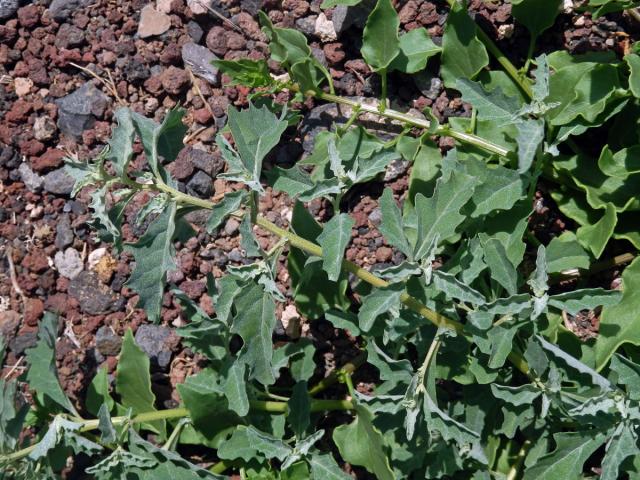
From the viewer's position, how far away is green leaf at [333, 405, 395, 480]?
3.57 meters

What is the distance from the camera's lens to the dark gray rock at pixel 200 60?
442 centimetres

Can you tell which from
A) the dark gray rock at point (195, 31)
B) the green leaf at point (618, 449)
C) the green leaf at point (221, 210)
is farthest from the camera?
the dark gray rock at point (195, 31)

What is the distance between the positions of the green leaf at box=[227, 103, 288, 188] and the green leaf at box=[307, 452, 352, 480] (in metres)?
1.32

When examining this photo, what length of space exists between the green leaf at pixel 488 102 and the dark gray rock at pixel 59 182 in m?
2.17

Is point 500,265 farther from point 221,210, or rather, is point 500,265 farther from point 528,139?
point 221,210

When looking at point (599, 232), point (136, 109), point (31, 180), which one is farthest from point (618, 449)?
point (31, 180)

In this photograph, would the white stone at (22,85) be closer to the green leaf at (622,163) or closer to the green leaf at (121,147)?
the green leaf at (121,147)

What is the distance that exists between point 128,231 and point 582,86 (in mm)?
2372

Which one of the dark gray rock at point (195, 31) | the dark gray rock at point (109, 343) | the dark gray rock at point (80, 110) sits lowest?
the dark gray rock at point (109, 343)

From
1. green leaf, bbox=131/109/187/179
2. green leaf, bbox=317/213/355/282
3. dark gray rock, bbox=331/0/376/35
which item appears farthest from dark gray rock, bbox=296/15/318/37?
green leaf, bbox=317/213/355/282

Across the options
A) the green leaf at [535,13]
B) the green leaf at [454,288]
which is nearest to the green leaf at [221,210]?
the green leaf at [454,288]

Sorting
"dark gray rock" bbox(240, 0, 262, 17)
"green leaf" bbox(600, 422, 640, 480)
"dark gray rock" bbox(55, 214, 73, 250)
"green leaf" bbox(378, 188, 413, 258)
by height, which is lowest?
"dark gray rock" bbox(55, 214, 73, 250)

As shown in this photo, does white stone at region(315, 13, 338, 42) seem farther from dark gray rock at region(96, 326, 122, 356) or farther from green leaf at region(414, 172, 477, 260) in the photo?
dark gray rock at region(96, 326, 122, 356)

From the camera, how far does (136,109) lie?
14.8ft
